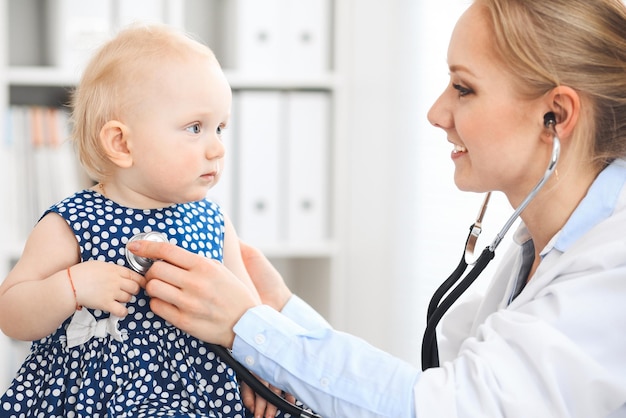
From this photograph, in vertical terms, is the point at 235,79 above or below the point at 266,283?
above

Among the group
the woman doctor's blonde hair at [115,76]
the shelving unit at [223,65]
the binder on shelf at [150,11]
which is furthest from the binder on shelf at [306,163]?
the woman doctor's blonde hair at [115,76]

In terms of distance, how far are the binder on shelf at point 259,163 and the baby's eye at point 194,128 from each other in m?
1.42

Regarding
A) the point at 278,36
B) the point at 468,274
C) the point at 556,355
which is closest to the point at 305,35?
the point at 278,36

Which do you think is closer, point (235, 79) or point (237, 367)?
point (237, 367)

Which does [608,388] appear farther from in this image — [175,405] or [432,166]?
[432,166]

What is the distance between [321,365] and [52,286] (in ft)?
1.25

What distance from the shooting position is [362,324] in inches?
112

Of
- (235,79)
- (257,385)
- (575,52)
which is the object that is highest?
(575,52)

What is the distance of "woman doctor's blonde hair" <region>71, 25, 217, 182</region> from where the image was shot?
1.23 metres

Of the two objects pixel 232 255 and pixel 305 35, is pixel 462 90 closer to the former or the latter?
pixel 232 255

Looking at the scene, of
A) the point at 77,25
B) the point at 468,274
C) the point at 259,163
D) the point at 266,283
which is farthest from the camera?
the point at 259,163

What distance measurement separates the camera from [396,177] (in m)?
2.74

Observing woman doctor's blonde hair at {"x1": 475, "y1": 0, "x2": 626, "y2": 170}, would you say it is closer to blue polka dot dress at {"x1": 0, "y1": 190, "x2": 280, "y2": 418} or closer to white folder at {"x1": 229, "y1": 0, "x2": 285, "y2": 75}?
blue polka dot dress at {"x1": 0, "y1": 190, "x2": 280, "y2": 418}

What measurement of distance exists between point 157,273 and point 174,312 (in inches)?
2.3
